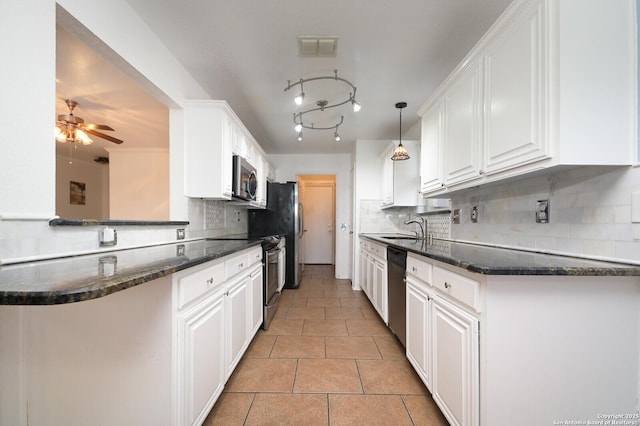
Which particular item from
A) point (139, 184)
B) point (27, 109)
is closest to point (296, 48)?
point (27, 109)

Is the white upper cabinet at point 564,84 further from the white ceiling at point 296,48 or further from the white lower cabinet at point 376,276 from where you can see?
the white lower cabinet at point 376,276

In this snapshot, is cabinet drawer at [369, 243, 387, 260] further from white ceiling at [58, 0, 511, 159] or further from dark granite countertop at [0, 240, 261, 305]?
dark granite countertop at [0, 240, 261, 305]

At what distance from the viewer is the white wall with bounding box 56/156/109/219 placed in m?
5.43

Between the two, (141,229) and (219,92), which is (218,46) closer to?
(219,92)

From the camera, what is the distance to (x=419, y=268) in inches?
65.6

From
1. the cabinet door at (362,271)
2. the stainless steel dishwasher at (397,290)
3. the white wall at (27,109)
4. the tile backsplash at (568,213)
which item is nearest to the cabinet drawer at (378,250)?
the stainless steel dishwasher at (397,290)

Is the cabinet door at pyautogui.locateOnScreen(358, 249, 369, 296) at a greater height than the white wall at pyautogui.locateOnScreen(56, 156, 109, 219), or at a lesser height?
lesser

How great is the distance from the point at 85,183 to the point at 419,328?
25.2ft

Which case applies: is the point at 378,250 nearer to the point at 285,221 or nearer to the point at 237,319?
the point at 237,319

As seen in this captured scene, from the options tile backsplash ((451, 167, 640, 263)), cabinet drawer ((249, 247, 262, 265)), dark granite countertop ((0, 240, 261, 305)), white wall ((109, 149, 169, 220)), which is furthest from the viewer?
white wall ((109, 149, 169, 220))

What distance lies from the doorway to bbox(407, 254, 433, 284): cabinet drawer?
4.92 metres

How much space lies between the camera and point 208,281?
1.36m

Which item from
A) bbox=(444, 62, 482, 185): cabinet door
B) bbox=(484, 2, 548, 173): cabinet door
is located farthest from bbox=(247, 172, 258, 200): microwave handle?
bbox=(484, 2, 548, 173): cabinet door

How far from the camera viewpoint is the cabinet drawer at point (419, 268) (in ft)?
5.00
